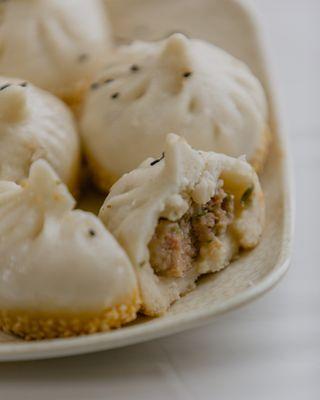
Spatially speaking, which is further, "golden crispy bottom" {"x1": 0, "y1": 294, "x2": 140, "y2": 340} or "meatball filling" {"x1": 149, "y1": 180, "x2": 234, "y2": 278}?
"meatball filling" {"x1": 149, "y1": 180, "x2": 234, "y2": 278}

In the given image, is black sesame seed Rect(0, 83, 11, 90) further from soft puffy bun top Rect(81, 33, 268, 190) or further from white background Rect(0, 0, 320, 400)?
white background Rect(0, 0, 320, 400)

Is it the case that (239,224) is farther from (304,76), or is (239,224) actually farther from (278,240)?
(304,76)

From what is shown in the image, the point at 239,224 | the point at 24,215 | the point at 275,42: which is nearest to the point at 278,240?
the point at 239,224

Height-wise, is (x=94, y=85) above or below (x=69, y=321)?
above

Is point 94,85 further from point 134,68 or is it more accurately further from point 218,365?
point 218,365

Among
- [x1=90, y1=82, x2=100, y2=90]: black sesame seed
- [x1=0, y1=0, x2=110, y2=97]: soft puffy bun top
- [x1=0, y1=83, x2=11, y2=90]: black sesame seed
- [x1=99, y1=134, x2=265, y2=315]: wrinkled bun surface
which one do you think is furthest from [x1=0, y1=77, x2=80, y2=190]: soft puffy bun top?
[x1=99, y1=134, x2=265, y2=315]: wrinkled bun surface

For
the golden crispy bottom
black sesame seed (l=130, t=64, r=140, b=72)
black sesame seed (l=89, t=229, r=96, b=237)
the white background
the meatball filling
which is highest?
black sesame seed (l=130, t=64, r=140, b=72)

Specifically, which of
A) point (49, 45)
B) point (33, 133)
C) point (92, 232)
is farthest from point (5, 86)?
point (92, 232)
